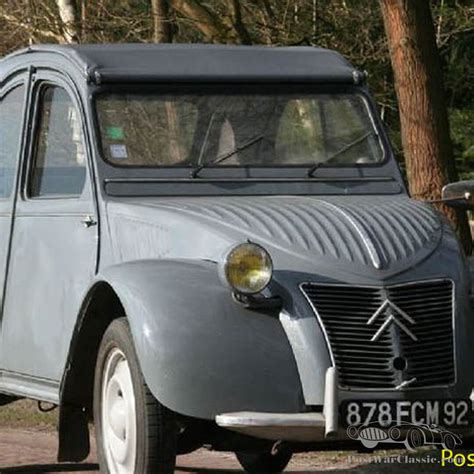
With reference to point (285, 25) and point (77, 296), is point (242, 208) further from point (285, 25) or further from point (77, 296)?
point (285, 25)

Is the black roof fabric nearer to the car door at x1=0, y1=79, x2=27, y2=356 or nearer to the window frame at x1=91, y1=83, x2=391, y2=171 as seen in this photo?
the window frame at x1=91, y1=83, x2=391, y2=171

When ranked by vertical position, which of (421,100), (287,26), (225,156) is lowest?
(225,156)

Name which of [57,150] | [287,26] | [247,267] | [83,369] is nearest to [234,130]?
[57,150]

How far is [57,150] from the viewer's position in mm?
8258

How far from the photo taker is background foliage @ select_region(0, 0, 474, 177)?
1939 cm

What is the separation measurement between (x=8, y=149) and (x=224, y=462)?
7.20 ft

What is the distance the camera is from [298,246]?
271 inches

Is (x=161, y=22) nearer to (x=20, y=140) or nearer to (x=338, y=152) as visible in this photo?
(x=20, y=140)

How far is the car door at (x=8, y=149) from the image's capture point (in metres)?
8.42

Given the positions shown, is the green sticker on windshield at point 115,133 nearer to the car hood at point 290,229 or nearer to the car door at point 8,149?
the car hood at point 290,229

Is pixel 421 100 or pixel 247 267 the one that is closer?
pixel 247 267

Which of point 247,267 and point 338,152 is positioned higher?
point 338,152

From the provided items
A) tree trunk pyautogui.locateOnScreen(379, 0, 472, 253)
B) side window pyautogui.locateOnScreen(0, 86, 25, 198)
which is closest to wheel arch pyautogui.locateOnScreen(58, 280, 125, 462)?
side window pyautogui.locateOnScreen(0, 86, 25, 198)

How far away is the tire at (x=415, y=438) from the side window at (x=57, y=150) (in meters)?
2.22
